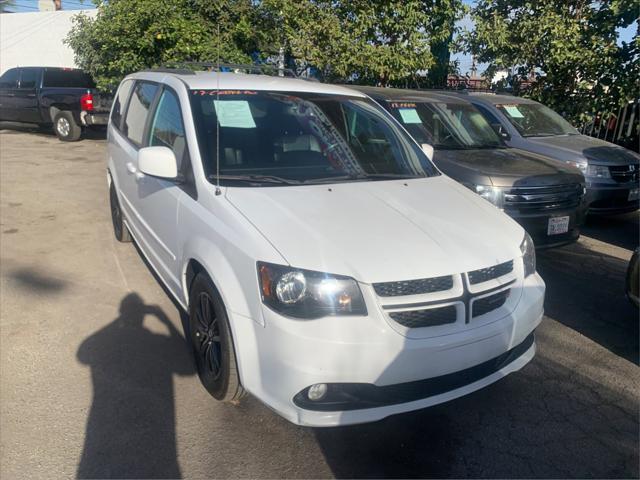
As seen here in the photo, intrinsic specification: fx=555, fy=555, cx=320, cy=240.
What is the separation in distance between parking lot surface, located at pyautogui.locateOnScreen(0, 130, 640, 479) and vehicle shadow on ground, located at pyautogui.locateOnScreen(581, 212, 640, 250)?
202 centimetres

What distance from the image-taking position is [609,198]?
7121 millimetres

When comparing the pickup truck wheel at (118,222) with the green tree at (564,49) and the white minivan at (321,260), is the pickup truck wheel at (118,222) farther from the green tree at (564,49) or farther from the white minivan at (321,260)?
the green tree at (564,49)

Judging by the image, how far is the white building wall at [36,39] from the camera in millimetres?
20016

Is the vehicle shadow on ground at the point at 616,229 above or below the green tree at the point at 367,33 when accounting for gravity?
below

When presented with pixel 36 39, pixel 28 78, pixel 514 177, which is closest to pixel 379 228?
pixel 514 177

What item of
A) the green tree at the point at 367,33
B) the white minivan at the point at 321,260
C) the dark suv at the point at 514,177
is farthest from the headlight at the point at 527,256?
the green tree at the point at 367,33

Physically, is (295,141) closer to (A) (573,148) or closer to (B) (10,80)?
(A) (573,148)

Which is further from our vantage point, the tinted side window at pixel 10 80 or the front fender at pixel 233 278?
the tinted side window at pixel 10 80

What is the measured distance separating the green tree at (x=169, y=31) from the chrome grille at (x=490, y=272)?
874 centimetres

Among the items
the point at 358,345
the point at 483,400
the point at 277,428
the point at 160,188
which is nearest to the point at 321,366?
the point at 358,345

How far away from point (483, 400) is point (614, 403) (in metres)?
0.81

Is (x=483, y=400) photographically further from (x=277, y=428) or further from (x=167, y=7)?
(x=167, y=7)

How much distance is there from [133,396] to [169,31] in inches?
363

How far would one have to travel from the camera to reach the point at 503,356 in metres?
2.95
